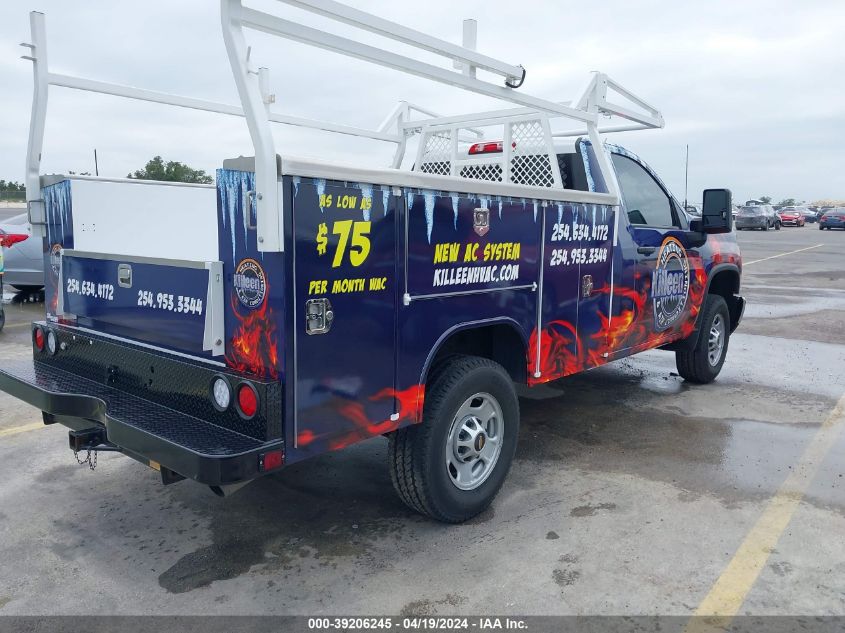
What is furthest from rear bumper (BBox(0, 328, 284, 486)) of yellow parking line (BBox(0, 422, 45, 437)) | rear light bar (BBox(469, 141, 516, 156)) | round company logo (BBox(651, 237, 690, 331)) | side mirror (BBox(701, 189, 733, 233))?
side mirror (BBox(701, 189, 733, 233))

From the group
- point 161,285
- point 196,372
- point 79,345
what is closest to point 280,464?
point 196,372

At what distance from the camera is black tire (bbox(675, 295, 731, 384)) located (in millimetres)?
6516

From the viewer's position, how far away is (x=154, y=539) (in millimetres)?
3699

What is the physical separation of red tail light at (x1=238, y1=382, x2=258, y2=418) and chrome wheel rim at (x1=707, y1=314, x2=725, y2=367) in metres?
5.06

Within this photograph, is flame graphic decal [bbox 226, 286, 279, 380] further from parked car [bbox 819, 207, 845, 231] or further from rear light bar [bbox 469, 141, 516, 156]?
parked car [bbox 819, 207, 845, 231]

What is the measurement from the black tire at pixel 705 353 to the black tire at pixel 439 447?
3.38 metres

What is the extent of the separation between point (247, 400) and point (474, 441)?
4.57 ft

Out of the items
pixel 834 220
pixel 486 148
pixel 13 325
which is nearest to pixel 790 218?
pixel 834 220

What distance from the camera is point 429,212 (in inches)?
134

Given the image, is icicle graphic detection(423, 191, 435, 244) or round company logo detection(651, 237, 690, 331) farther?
round company logo detection(651, 237, 690, 331)

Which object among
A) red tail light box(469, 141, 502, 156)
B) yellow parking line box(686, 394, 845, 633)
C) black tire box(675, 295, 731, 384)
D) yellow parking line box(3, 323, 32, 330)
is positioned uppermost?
red tail light box(469, 141, 502, 156)

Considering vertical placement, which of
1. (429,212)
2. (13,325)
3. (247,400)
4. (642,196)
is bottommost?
(13,325)

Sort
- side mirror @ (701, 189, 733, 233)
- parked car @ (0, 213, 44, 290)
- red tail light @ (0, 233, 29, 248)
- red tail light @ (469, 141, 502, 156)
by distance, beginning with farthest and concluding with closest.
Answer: parked car @ (0, 213, 44, 290) → red tail light @ (0, 233, 29, 248) → side mirror @ (701, 189, 733, 233) → red tail light @ (469, 141, 502, 156)

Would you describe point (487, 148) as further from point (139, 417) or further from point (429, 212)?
point (139, 417)
